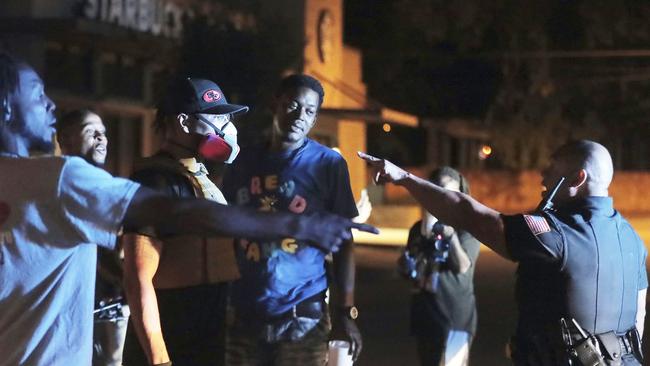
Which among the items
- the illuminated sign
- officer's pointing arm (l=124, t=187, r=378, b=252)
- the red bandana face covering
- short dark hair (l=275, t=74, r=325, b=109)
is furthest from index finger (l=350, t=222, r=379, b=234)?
the illuminated sign

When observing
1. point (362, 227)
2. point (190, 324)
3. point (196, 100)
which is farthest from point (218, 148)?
point (362, 227)

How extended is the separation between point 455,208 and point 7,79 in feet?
6.19

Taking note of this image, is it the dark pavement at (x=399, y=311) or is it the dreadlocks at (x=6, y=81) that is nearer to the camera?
the dreadlocks at (x=6, y=81)

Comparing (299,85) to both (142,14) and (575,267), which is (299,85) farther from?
(142,14)

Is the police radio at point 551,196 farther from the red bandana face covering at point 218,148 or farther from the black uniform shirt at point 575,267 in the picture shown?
the red bandana face covering at point 218,148

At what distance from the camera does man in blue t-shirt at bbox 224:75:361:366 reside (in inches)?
169

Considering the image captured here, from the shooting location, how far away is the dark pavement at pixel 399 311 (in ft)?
29.5

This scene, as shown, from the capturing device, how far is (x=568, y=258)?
12.7 feet

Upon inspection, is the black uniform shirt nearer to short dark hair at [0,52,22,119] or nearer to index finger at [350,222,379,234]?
index finger at [350,222,379,234]

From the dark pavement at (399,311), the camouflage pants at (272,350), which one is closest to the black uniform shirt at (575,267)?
the camouflage pants at (272,350)

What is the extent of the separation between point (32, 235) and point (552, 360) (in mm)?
2230

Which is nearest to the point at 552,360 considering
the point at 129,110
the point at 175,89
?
the point at 175,89

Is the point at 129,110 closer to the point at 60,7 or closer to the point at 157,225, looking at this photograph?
the point at 60,7

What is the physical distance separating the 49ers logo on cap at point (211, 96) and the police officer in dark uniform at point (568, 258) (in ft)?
2.10
